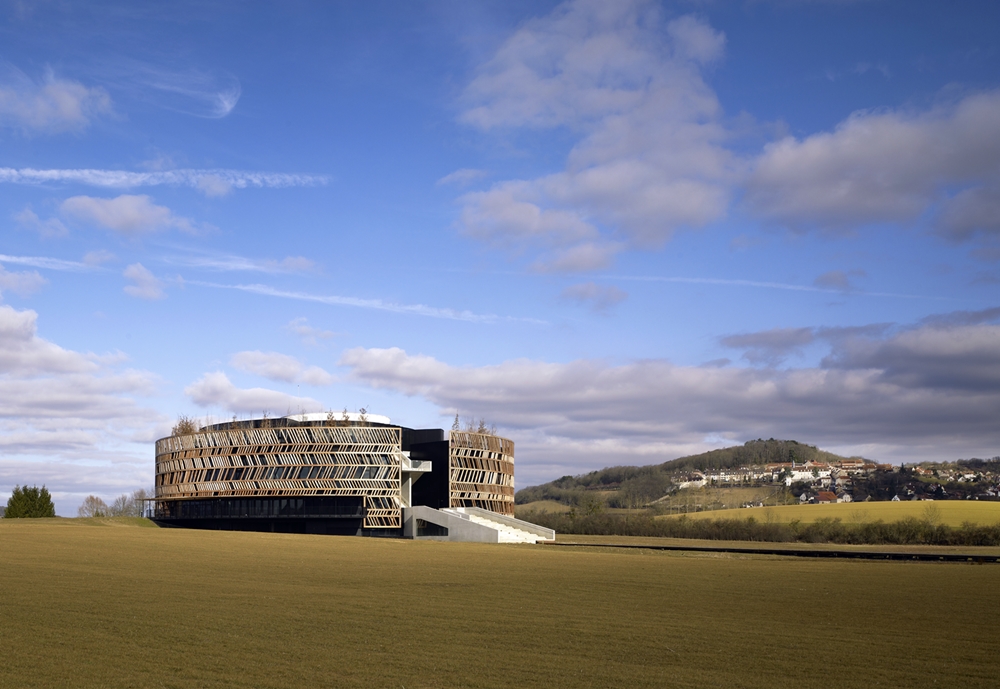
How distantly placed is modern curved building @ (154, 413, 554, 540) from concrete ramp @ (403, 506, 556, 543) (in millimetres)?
107

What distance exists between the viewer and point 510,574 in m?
36.0

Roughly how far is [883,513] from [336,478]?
61.6 metres

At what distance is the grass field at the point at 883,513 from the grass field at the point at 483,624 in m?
53.6

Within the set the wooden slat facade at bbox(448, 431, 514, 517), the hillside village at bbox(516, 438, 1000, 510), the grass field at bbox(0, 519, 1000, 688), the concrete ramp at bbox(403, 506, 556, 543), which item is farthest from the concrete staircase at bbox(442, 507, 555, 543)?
the hillside village at bbox(516, 438, 1000, 510)

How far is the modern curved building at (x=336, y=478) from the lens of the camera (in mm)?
71500

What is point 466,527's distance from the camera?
6825 cm

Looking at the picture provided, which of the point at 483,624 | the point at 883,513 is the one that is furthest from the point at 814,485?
the point at 483,624

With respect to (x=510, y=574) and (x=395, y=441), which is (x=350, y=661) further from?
(x=395, y=441)

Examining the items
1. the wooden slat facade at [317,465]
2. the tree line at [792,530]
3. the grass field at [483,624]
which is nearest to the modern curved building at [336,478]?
the wooden slat facade at [317,465]

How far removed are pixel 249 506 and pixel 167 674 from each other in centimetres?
6251

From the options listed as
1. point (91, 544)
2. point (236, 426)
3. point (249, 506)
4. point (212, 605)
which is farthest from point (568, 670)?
point (236, 426)

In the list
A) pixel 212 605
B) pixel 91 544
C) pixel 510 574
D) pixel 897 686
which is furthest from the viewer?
pixel 91 544

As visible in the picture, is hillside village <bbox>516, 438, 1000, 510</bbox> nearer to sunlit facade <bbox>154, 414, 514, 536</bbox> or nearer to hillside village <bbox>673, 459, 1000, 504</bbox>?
hillside village <bbox>673, 459, 1000, 504</bbox>

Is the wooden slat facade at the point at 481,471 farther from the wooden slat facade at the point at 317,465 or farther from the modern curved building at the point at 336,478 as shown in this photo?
the wooden slat facade at the point at 317,465
